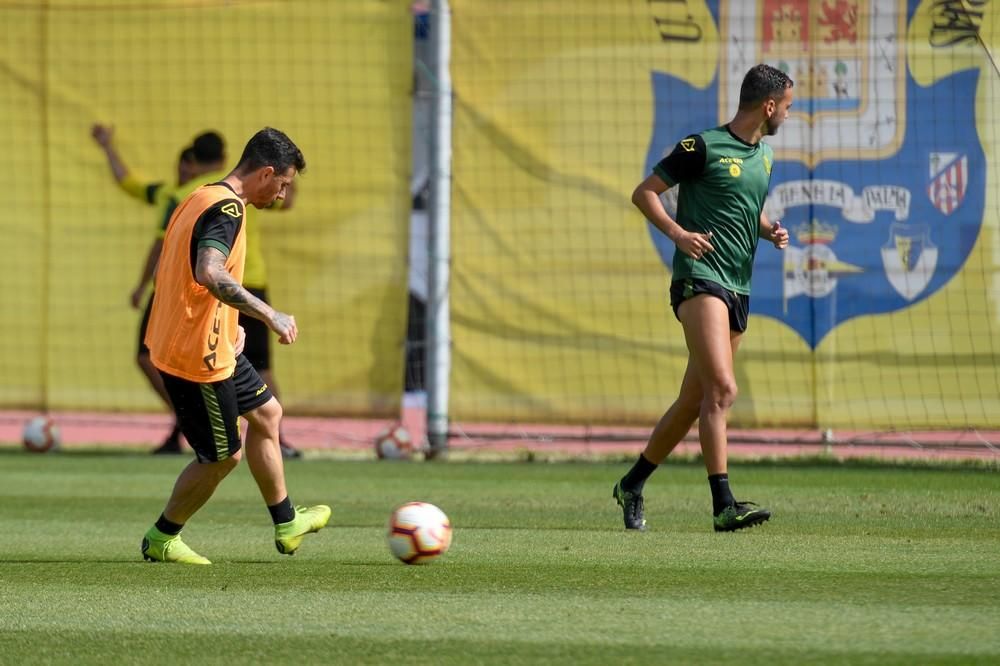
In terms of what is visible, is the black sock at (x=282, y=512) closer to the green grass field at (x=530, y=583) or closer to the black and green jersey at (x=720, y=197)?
the green grass field at (x=530, y=583)

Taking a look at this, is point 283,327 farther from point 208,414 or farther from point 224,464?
point 224,464

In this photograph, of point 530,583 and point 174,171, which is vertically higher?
point 174,171

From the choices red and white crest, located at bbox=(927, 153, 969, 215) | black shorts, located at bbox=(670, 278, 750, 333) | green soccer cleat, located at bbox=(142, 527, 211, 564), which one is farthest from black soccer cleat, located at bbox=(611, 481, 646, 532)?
red and white crest, located at bbox=(927, 153, 969, 215)

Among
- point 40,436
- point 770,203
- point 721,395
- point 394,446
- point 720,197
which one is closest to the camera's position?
point 721,395

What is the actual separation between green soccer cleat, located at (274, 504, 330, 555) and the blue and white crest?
668 centimetres

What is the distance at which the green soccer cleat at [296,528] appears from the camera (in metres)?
7.69

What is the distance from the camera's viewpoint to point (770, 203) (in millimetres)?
13633

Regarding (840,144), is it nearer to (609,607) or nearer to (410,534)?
(410,534)

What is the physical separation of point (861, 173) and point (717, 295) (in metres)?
5.44

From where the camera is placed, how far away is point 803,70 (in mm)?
13656

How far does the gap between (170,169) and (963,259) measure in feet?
22.3

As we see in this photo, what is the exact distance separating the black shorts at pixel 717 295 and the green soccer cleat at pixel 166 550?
2686mm

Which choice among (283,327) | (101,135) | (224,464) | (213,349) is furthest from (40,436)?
(283,327)

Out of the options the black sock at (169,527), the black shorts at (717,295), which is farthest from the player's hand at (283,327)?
the black shorts at (717,295)
